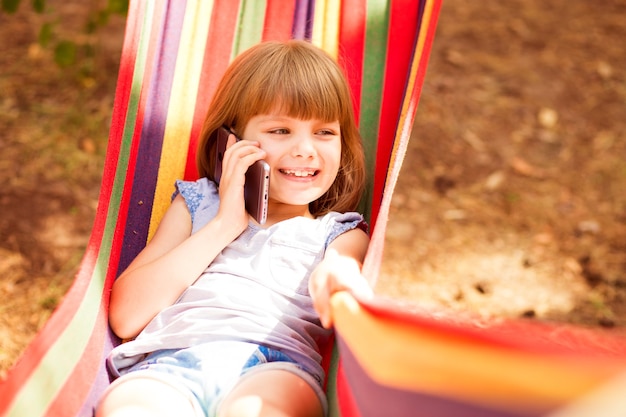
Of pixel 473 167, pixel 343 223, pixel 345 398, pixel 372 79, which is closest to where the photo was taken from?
pixel 345 398

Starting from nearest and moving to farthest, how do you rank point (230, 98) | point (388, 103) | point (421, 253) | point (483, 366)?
point (483, 366) → point (230, 98) → point (388, 103) → point (421, 253)

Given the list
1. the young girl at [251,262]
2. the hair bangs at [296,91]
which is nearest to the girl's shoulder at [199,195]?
the young girl at [251,262]

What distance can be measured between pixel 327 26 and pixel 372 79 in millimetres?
206

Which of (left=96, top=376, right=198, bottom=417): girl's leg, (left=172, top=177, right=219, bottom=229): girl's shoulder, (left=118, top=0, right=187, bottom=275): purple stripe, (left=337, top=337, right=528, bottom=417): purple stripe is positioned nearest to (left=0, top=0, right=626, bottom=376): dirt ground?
(left=118, top=0, right=187, bottom=275): purple stripe

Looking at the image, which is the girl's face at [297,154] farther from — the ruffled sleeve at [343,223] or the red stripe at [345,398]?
the red stripe at [345,398]

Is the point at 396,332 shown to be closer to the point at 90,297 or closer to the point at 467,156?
the point at 90,297

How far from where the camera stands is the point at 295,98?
5.26 feet

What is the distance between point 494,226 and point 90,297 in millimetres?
2013

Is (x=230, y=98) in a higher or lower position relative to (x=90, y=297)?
higher

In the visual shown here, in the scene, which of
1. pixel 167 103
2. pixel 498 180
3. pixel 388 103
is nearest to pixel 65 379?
pixel 167 103

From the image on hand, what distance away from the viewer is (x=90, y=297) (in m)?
1.47

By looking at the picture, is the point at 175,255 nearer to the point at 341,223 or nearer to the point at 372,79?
the point at 341,223

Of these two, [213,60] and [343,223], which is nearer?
[343,223]

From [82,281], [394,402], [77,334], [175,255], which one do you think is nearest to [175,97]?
[175,255]
